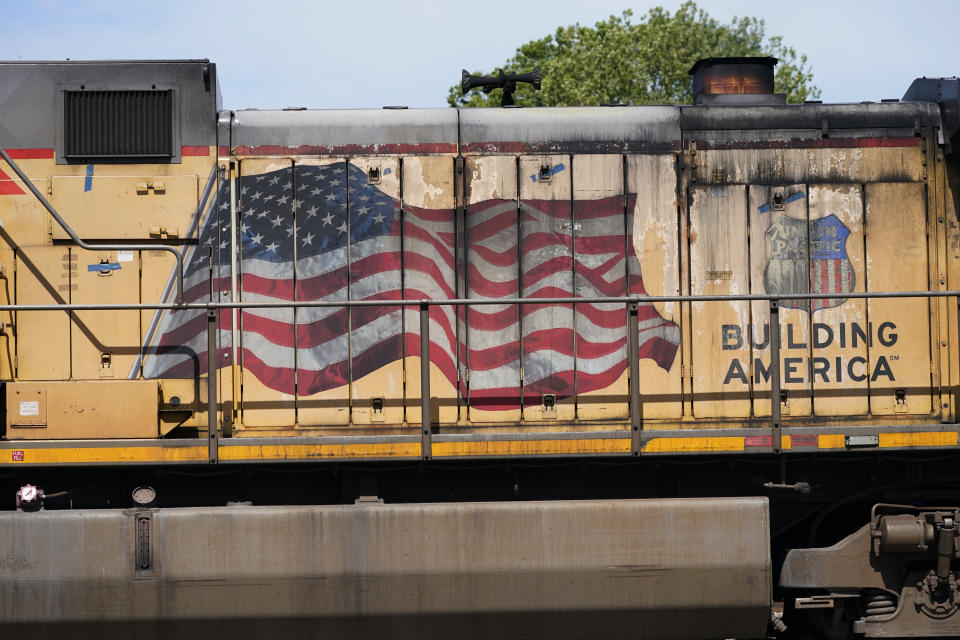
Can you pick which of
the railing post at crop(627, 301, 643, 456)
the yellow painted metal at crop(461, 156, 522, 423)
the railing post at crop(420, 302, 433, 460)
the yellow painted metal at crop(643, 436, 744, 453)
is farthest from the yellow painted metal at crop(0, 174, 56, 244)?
the yellow painted metal at crop(643, 436, 744, 453)

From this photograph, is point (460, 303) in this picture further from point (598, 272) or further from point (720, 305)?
point (720, 305)

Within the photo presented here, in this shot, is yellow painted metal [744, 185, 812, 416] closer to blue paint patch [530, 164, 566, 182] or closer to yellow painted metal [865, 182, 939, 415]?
yellow painted metal [865, 182, 939, 415]

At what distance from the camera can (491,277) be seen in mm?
6984

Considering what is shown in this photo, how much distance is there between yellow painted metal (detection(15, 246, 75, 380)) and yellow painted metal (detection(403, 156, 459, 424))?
2355mm

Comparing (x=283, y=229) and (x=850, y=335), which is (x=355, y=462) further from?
(x=850, y=335)

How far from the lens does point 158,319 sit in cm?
682

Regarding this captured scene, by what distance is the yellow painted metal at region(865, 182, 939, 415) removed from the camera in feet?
22.7

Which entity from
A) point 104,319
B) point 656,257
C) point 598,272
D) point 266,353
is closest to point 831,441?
point 656,257

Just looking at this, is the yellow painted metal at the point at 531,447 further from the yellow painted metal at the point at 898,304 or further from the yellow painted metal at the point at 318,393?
the yellow painted metal at the point at 898,304

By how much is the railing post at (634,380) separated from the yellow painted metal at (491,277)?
0.87m

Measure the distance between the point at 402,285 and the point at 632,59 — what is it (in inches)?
1037

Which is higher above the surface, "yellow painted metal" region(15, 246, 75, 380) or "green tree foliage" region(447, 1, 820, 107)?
"green tree foliage" region(447, 1, 820, 107)

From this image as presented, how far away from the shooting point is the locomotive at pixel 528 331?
20.7ft

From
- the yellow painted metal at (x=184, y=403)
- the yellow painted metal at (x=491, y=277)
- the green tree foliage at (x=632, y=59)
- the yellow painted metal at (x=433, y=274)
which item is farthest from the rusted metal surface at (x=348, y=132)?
the green tree foliage at (x=632, y=59)
